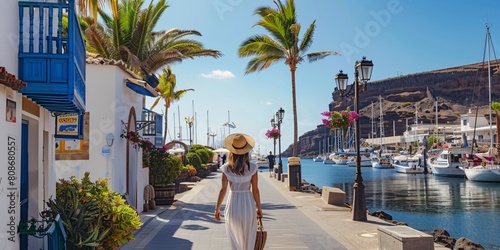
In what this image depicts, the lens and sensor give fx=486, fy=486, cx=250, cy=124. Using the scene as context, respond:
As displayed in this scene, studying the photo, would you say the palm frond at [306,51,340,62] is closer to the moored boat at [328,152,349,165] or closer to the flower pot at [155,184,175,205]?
the flower pot at [155,184,175,205]

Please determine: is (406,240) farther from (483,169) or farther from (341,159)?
(341,159)

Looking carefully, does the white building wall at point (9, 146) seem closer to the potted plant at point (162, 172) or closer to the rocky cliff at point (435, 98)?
the potted plant at point (162, 172)

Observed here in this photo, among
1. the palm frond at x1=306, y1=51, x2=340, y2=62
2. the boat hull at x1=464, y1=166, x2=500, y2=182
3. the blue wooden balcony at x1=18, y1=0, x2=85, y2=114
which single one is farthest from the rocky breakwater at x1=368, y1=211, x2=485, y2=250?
the boat hull at x1=464, y1=166, x2=500, y2=182

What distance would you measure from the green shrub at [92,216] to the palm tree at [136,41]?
12.0 metres

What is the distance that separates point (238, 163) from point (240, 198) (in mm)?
503

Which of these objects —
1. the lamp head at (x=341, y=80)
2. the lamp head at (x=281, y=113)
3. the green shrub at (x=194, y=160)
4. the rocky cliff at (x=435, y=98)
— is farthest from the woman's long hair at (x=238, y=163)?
the rocky cliff at (x=435, y=98)

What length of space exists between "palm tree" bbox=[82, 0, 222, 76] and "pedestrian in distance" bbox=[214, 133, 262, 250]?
13037 mm

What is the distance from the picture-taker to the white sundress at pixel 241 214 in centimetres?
677

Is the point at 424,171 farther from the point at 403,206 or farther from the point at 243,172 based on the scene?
the point at 243,172

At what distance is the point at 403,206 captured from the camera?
29.0m

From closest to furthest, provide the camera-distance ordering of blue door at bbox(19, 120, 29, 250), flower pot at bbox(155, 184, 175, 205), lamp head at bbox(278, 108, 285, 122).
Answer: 1. blue door at bbox(19, 120, 29, 250)
2. flower pot at bbox(155, 184, 175, 205)
3. lamp head at bbox(278, 108, 285, 122)

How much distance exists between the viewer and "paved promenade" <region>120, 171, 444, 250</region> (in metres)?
10.2

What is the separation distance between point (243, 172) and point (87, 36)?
14.5 meters

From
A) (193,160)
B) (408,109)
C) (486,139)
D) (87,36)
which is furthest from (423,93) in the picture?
(87,36)
